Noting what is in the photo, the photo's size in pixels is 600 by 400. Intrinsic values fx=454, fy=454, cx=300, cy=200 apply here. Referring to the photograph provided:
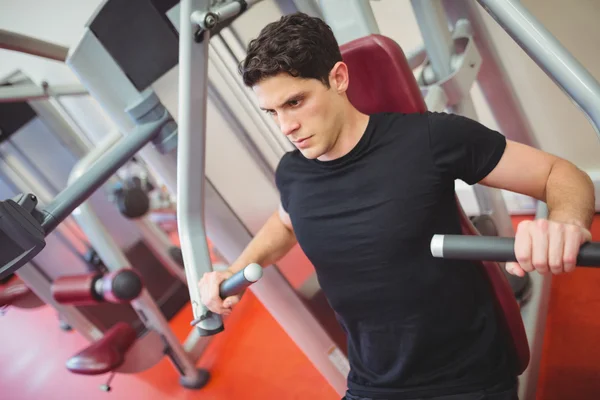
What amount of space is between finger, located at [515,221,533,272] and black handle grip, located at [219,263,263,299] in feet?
1.13

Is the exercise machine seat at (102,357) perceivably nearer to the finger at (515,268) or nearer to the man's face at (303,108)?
the man's face at (303,108)

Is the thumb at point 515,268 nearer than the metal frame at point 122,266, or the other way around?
the thumb at point 515,268

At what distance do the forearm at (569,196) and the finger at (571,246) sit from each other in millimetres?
147

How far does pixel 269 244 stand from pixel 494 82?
118cm

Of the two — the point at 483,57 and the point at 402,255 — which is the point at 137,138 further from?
the point at 483,57

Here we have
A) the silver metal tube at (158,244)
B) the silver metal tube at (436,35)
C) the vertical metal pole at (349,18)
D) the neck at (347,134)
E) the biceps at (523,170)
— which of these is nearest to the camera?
the biceps at (523,170)

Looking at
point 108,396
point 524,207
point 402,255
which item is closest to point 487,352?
point 402,255

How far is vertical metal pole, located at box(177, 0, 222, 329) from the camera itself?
0.95 meters

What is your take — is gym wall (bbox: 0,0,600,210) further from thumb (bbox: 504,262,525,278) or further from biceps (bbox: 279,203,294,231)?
thumb (bbox: 504,262,525,278)

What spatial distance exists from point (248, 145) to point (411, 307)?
788 millimetres

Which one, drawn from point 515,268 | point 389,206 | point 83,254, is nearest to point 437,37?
point 389,206

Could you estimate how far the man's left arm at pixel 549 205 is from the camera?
520 millimetres

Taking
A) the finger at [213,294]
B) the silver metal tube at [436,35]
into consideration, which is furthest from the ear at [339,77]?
the silver metal tube at [436,35]

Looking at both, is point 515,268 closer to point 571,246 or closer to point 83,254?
point 571,246
